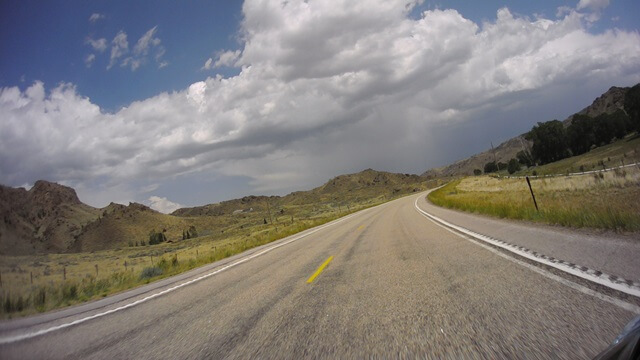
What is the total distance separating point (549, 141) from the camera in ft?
332

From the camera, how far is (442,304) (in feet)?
14.8

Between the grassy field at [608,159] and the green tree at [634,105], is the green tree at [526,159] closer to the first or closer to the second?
the green tree at [634,105]

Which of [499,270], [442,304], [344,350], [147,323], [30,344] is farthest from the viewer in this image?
[499,270]

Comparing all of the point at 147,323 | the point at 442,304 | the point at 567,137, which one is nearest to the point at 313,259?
the point at 147,323

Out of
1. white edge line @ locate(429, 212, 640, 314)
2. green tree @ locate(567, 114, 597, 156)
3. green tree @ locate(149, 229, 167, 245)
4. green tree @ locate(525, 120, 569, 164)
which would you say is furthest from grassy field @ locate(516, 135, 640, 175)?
green tree @ locate(149, 229, 167, 245)

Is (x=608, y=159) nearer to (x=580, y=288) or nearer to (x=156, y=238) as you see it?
(x=580, y=288)

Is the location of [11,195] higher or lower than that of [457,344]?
higher

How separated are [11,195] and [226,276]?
5.04 metres

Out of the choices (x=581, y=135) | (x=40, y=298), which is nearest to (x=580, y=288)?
(x=40, y=298)

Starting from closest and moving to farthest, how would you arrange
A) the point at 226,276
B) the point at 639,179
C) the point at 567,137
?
the point at 226,276, the point at 639,179, the point at 567,137

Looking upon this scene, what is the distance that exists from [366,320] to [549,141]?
11829cm

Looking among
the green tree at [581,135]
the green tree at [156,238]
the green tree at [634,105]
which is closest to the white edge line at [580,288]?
the green tree at [156,238]

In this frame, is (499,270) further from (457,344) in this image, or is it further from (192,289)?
(192,289)

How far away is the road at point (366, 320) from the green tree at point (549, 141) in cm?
11348
